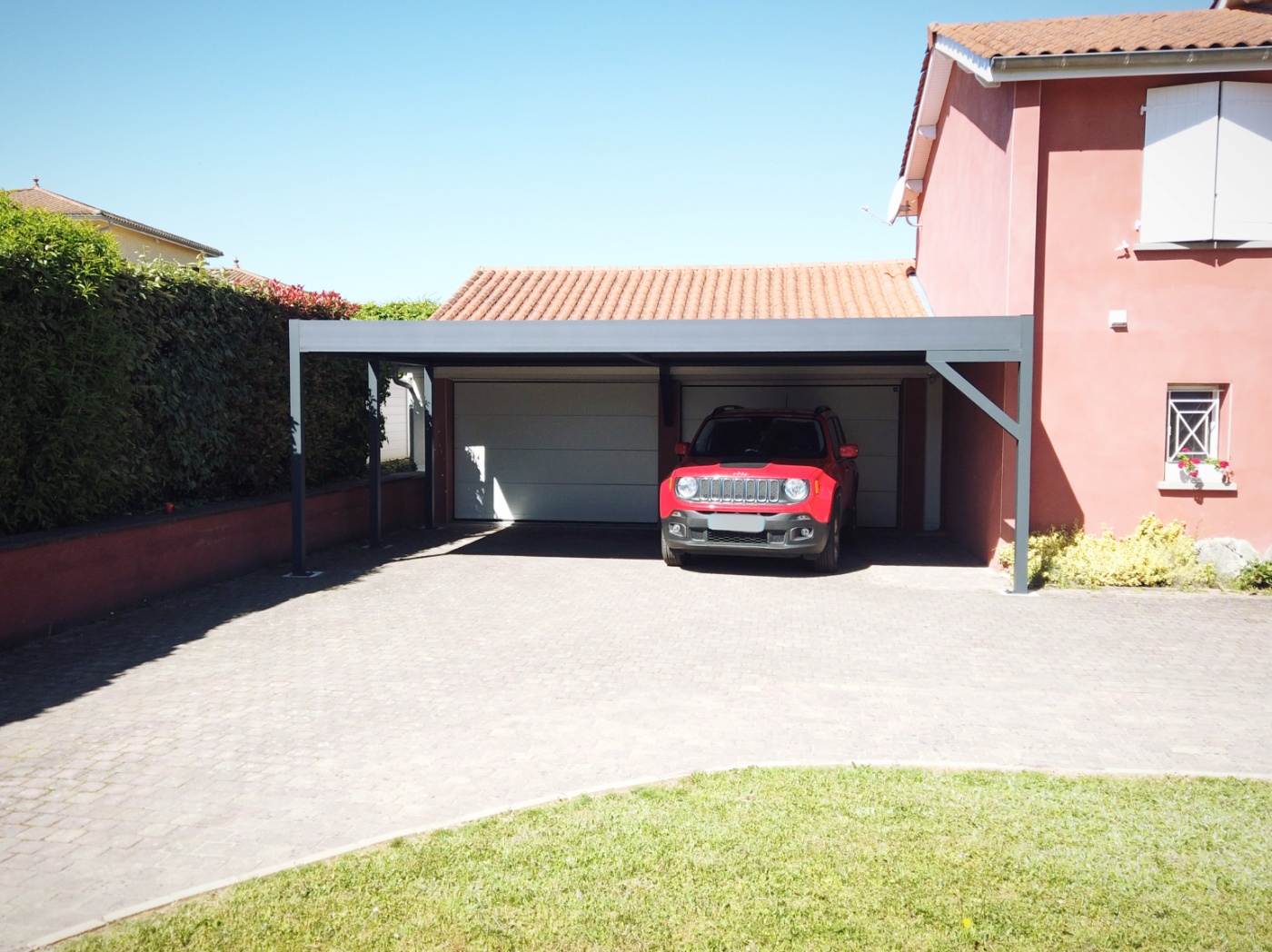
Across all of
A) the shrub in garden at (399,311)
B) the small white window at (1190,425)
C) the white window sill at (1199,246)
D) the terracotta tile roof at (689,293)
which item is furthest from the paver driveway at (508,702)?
the shrub in garden at (399,311)

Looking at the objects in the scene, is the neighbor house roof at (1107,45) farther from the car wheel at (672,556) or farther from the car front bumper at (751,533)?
the car wheel at (672,556)

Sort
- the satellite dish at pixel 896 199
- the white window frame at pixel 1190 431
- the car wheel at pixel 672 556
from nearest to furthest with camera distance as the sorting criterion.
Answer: the white window frame at pixel 1190 431, the car wheel at pixel 672 556, the satellite dish at pixel 896 199

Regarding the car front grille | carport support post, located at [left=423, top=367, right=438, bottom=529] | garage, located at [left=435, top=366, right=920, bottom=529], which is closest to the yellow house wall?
carport support post, located at [left=423, top=367, right=438, bottom=529]

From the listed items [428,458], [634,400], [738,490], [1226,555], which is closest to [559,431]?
[634,400]

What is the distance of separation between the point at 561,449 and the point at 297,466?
17.5 feet

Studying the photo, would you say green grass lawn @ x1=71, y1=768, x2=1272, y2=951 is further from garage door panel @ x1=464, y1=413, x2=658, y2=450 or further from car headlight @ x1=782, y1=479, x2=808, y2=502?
garage door panel @ x1=464, y1=413, x2=658, y2=450

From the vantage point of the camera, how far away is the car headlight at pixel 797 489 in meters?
10.1

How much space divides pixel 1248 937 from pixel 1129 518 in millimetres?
8035

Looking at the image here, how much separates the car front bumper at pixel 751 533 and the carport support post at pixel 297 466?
13.5 ft

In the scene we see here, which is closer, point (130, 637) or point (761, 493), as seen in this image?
point (130, 637)

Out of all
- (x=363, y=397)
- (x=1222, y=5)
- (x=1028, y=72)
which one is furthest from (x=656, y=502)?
(x=1222, y=5)

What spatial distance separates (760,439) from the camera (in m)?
11.4

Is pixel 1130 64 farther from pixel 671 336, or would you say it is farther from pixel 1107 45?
pixel 671 336

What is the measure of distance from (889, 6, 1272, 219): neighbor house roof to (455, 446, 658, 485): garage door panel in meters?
6.98
